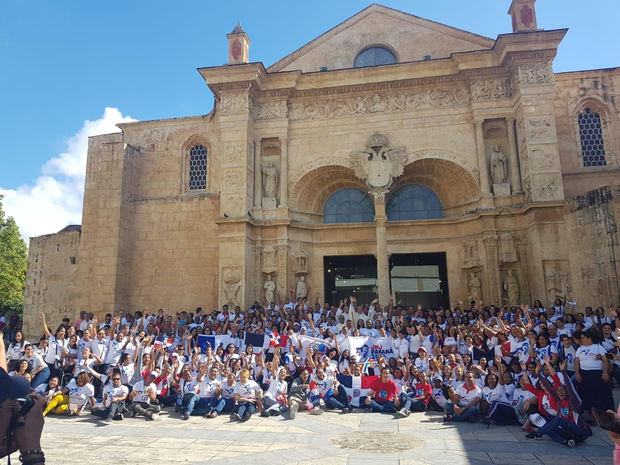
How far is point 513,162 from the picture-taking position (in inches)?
704

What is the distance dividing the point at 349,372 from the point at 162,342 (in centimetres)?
524

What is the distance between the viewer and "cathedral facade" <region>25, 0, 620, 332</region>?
17.4 metres

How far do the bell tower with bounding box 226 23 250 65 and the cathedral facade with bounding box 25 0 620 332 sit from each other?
0.10m

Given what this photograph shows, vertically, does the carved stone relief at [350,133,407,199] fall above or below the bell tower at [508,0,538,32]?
below

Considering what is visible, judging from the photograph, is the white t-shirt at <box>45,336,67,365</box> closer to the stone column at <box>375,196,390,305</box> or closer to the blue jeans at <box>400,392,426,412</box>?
the blue jeans at <box>400,392,426,412</box>

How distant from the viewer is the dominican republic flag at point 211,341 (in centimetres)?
1260

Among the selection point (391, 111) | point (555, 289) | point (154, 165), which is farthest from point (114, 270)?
point (555, 289)

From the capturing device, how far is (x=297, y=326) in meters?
13.0

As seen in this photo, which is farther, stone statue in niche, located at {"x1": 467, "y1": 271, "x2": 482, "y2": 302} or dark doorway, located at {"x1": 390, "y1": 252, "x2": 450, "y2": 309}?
dark doorway, located at {"x1": 390, "y1": 252, "x2": 450, "y2": 309}

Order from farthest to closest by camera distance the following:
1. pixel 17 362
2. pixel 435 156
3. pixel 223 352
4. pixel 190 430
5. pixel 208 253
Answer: pixel 208 253, pixel 435 156, pixel 223 352, pixel 17 362, pixel 190 430

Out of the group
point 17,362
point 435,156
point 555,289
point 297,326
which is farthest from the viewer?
point 435,156

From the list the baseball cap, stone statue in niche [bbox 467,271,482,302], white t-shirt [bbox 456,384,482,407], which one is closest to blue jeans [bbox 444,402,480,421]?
white t-shirt [bbox 456,384,482,407]

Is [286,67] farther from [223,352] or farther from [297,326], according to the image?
[223,352]

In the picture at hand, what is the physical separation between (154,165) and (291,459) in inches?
723
